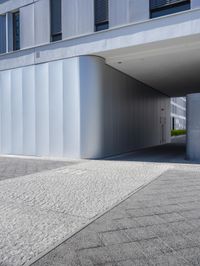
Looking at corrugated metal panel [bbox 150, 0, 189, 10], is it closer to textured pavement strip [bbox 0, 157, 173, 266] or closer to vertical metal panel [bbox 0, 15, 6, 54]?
textured pavement strip [bbox 0, 157, 173, 266]

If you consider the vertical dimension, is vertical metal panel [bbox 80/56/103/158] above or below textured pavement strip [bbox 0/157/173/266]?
above

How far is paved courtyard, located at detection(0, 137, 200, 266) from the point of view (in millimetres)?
2473

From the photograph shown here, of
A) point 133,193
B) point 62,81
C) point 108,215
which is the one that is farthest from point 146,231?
point 62,81

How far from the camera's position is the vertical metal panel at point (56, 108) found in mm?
9984

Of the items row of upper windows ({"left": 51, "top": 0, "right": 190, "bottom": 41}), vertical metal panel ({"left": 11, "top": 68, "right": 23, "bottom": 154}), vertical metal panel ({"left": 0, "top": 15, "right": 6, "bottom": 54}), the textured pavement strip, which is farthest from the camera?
vertical metal panel ({"left": 0, "top": 15, "right": 6, "bottom": 54})

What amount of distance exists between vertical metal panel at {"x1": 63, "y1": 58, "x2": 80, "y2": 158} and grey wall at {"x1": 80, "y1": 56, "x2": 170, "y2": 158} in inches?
8.7

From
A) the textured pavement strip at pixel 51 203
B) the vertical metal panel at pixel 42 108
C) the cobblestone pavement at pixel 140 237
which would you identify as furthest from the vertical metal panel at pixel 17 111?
the cobblestone pavement at pixel 140 237

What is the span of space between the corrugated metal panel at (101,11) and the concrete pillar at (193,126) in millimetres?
4604

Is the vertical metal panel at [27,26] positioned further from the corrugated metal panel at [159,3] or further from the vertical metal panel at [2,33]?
the corrugated metal panel at [159,3]

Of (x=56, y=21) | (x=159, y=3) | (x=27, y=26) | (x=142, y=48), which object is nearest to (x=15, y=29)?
(x=27, y=26)

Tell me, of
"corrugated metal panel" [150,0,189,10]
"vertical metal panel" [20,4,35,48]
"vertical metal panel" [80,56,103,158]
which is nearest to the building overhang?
"vertical metal panel" [20,4,35,48]

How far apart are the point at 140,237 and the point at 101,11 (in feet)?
29.8

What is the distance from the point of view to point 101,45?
29.7ft

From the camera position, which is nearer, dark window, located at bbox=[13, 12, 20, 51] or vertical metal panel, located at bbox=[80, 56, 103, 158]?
vertical metal panel, located at bbox=[80, 56, 103, 158]
